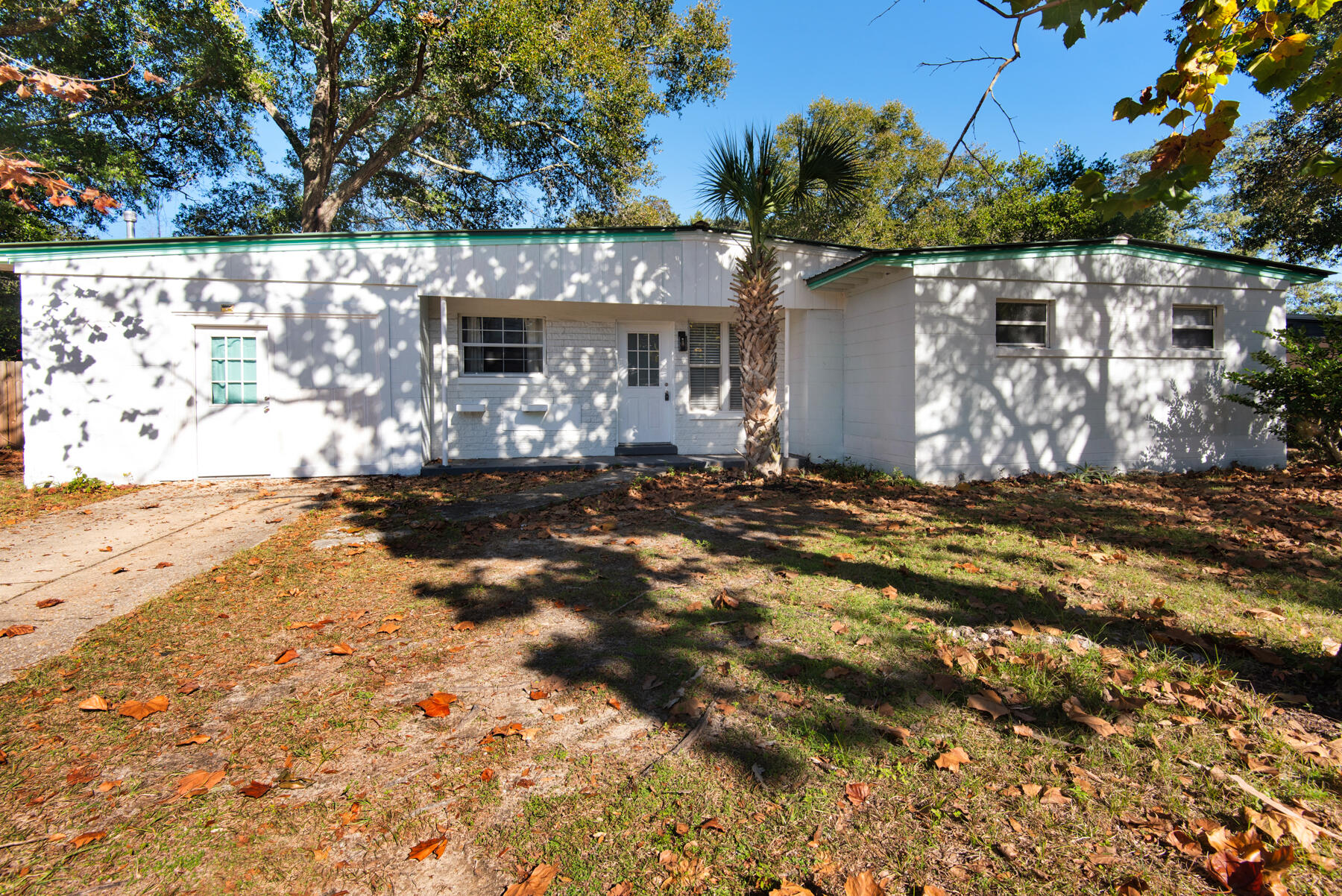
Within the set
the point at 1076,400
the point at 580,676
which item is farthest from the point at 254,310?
the point at 1076,400

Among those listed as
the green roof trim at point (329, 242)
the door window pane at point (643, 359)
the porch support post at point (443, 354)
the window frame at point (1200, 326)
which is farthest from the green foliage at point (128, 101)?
the window frame at point (1200, 326)

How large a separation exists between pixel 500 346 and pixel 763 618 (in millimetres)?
8986

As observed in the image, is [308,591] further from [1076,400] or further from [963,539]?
[1076,400]

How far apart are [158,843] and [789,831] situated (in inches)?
76.1

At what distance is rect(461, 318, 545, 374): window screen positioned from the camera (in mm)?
11375

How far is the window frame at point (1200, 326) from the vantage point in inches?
401

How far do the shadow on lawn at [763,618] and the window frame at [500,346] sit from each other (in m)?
5.42

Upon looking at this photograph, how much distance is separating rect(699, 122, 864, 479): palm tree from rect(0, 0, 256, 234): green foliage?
11.7 metres

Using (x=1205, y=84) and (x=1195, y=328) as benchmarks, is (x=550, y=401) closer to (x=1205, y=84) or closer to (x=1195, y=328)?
(x=1205, y=84)

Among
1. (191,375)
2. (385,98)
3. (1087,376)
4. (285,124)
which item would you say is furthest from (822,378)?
(285,124)

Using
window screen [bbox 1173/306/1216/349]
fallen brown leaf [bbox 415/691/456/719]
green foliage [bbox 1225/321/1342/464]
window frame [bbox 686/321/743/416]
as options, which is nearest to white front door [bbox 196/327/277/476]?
window frame [bbox 686/321/743/416]

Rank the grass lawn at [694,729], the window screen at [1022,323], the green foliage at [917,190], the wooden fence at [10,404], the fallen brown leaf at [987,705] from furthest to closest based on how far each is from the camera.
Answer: the green foliage at [917,190] < the wooden fence at [10,404] < the window screen at [1022,323] < the fallen brown leaf at [987,705] < the grass lawn at [694,729]

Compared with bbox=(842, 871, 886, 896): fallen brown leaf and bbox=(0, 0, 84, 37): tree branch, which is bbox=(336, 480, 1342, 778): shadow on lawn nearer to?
bbox=(842, 871, 886, 896): fallen brown leaf

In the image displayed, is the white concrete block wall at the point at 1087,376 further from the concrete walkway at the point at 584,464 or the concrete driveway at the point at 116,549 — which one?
the concrete driveway at the point at 116,549
